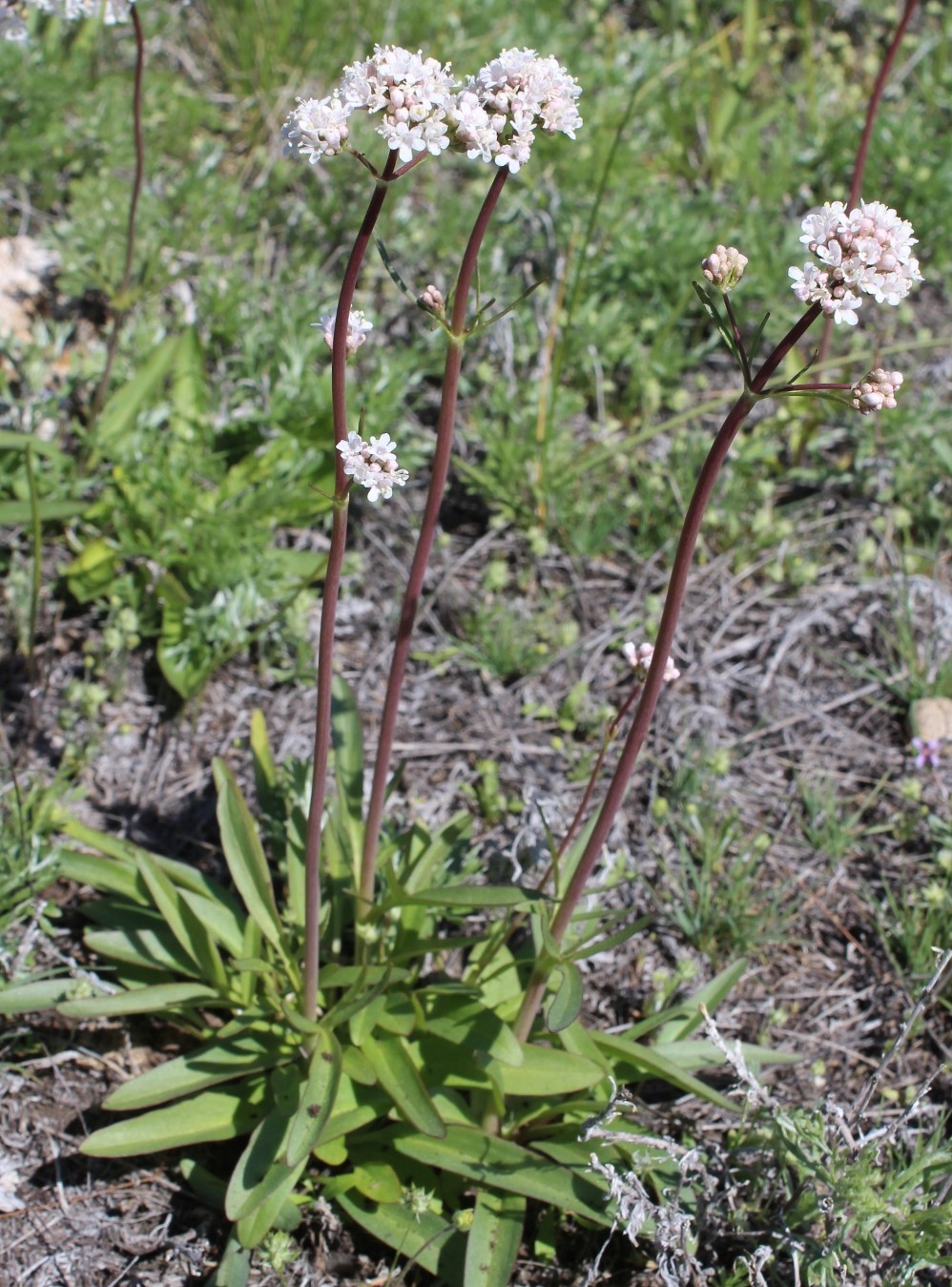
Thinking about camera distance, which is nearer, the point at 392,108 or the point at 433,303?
the point at 392,108

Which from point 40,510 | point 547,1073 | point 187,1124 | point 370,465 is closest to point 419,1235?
point 547,1073

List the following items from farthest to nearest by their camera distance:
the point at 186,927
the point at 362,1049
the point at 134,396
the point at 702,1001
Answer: the point at 134,396 → the point at 702,1001 → the point at 186,927 → the point at 362,1049

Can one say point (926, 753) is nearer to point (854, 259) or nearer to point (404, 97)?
point (854, 259)

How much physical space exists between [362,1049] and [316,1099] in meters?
0.22

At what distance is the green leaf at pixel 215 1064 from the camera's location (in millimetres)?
2807

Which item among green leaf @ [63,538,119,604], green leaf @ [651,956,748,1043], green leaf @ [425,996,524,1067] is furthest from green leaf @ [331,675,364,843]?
green leaf @ [63,538,119,604]

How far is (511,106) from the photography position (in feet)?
6.84

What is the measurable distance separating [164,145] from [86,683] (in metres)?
2.96

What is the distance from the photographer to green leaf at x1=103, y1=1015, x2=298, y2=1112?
2807mm

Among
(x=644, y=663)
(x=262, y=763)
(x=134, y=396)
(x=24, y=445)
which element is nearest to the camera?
(x=644, y=663)

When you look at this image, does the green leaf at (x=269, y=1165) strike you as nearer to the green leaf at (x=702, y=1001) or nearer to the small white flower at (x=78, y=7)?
the green leaf at (x=702, y=1001)

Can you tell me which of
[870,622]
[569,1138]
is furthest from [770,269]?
[569,1138]

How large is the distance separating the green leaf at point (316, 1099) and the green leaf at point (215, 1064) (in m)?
0.17

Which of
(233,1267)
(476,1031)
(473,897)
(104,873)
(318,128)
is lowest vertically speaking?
(233,1267)
